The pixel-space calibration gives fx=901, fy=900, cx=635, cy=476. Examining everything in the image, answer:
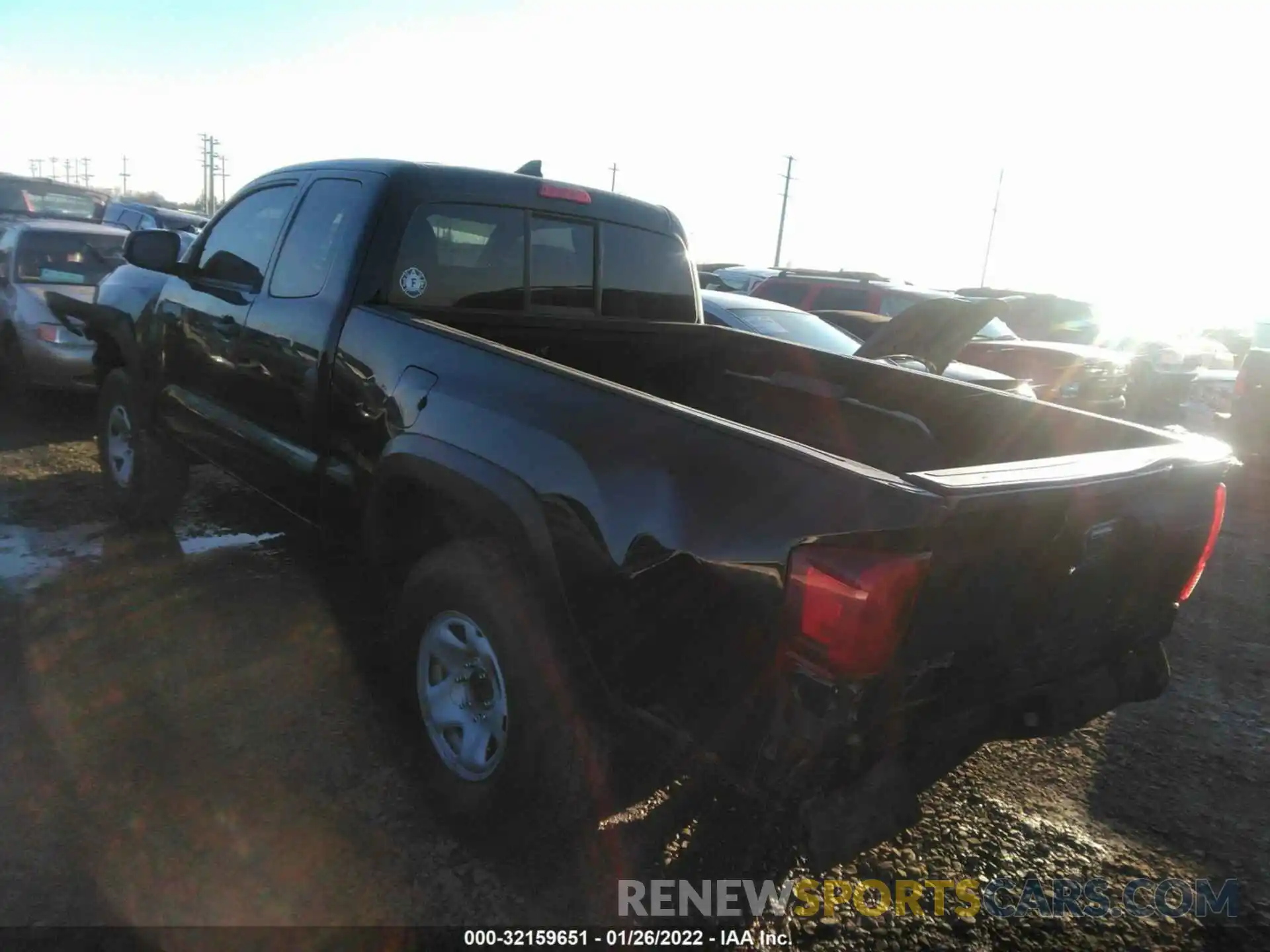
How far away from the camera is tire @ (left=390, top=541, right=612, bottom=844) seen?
237 cm

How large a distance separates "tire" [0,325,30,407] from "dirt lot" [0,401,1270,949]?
3.86 meters

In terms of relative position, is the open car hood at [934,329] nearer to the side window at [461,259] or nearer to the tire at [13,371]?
the side window at [461,259]

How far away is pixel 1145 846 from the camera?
2.96 meters

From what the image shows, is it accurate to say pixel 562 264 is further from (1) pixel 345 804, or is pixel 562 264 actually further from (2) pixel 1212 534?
(2) pixel 1212 534

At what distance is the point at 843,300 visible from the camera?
11.2 meters

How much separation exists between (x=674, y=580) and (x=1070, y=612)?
1.09 meters

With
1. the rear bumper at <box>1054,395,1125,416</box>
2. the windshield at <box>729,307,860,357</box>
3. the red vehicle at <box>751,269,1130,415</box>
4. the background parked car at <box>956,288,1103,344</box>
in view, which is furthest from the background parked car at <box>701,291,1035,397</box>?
the background parked car at <box>956,288,1103,344</box>

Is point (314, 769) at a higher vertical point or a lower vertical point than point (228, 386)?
lower

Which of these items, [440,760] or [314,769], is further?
[314,769]

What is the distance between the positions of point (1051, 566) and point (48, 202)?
2009 centimetres

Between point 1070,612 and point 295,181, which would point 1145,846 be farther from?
point 295,181

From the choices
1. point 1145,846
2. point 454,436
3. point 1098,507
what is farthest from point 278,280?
point 1145,846

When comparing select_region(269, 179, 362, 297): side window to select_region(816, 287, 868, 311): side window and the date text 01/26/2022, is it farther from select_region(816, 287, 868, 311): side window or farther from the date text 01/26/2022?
select_region(816, 287, 868, 311): side window

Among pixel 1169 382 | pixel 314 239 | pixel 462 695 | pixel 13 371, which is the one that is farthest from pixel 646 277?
pixel 1169 382
